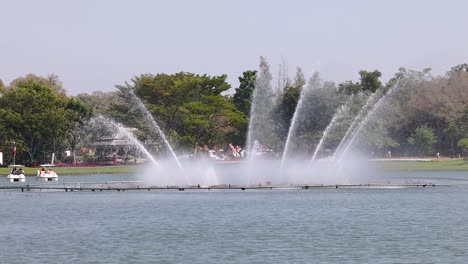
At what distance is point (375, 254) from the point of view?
137ft

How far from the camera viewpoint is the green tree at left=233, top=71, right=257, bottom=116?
19412cm

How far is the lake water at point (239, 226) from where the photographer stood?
138 ft

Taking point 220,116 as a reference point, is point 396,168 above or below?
below

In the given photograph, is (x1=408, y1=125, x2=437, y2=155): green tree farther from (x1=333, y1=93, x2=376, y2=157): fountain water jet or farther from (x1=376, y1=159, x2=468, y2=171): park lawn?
(x1=376, y1=159, x2=468, y2=171): park lawn

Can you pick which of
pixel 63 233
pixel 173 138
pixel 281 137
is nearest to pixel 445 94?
pixel 281 137

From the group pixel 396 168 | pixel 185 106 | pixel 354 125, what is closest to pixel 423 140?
pixel 354 125

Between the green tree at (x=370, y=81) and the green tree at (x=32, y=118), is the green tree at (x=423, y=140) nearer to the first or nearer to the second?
the green tree at (x=370, y=81)

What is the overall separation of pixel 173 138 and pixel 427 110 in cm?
5114

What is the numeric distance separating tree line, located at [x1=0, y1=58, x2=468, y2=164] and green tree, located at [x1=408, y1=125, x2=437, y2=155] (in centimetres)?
18

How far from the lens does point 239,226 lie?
54500 millimetres

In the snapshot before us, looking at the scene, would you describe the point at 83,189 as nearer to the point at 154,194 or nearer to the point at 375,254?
the point at 154,194

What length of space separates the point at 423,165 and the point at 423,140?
104ft

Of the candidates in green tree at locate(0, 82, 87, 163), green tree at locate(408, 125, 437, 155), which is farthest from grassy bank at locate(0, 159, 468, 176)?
green tree at locate(408, 125, 437, 155)

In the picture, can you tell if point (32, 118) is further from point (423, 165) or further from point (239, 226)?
point (239, 226)
